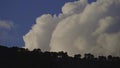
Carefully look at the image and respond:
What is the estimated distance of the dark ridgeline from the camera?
130 m

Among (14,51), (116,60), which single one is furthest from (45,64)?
(116,60)

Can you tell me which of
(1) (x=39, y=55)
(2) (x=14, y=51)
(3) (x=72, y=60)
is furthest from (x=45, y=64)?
(3) (x=72, y=60)

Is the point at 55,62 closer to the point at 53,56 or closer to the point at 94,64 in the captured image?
the point at 53,56

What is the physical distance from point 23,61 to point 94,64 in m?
50.6

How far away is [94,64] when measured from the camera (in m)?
172

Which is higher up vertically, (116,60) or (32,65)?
(116,60)

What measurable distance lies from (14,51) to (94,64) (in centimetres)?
5300

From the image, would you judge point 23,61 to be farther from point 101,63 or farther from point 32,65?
point 101,63

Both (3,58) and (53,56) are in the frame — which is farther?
(53,56)

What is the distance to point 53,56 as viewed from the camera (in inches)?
6073

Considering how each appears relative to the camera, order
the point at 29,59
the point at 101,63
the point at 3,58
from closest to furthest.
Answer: the point at 3,58 < the point at 29,59 < the point at 101,63

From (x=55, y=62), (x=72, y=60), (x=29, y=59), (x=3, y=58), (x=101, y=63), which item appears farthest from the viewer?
(x=101, y=63)

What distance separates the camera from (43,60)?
5497 inches

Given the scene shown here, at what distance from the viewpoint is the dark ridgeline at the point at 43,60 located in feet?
427
